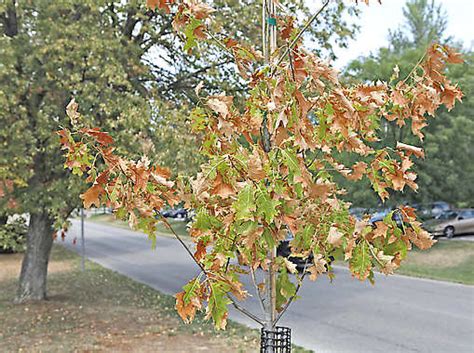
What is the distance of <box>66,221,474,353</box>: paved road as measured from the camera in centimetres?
762

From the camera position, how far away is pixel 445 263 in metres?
15.7

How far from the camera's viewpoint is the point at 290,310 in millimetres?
10008

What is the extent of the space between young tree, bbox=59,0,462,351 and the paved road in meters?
5.08

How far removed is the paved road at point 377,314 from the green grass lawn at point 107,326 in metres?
1.08

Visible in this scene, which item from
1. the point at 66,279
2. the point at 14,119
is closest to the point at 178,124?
the point at 14,119

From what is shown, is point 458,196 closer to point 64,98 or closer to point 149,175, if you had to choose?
point 64,98

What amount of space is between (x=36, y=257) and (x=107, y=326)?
2707 mm

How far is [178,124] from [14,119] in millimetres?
2770

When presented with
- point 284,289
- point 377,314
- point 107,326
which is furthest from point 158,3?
point 377,314

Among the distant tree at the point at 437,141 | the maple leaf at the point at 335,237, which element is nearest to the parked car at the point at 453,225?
the distant tree at the point at 437,141

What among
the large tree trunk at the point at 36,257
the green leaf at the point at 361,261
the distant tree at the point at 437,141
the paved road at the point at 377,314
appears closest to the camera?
the green leaf at the point at 361,261

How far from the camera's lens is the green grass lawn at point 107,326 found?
7.24 m

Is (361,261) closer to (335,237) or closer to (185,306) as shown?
(335,237)

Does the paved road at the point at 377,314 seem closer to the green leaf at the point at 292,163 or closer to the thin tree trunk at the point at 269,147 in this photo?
the thin tree trunk at the point at 269,147
